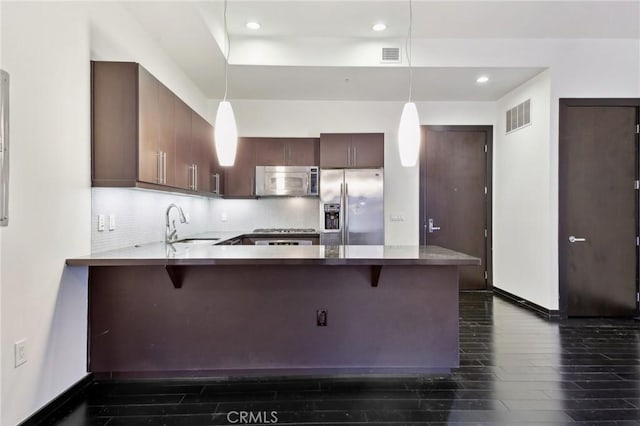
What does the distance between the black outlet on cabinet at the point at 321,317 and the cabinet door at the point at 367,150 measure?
2.66 metres

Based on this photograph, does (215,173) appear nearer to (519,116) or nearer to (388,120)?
(388,120)

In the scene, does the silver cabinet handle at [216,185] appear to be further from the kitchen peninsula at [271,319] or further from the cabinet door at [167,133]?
the kitchen peninsula at [271,319]

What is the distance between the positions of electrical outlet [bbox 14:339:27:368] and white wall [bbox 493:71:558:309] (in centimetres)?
458

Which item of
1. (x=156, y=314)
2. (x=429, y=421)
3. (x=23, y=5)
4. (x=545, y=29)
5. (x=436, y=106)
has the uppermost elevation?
(x=545, y=29)

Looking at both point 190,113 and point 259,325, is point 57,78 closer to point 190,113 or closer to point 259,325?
point 190,113

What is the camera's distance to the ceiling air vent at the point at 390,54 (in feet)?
12.5

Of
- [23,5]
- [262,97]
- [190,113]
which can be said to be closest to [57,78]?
[23,5]

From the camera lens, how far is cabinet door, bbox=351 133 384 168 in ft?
15.6

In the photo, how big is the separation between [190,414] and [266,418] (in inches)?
18.0

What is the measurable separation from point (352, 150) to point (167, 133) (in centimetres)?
254

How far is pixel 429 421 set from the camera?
79.1 inches

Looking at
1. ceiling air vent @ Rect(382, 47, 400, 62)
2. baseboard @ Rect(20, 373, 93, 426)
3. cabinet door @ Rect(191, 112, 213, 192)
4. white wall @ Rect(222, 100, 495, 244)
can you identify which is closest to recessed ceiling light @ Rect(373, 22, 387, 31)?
ceiling air vent @ Rect(382, 47, 400, 62)

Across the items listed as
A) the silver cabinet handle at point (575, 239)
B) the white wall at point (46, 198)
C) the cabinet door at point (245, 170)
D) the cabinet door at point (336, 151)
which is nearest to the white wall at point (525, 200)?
the silver cabinet handle at point (575, 239)

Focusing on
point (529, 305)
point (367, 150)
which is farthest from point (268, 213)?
point (529, 305)
